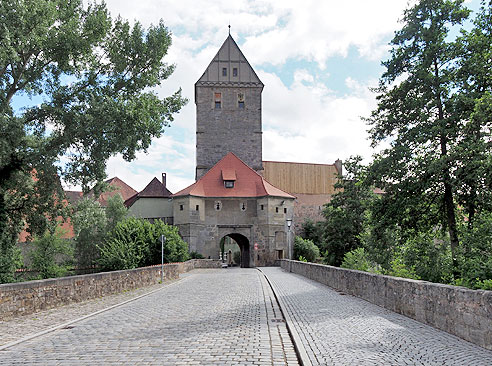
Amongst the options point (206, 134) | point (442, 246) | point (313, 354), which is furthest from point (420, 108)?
point (206, 134)

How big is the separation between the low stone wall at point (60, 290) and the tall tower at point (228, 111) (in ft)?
113

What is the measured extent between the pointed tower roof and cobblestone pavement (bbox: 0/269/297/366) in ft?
146

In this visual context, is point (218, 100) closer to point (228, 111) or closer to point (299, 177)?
point (228, 111)

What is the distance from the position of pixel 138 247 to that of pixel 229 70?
28.5 meters

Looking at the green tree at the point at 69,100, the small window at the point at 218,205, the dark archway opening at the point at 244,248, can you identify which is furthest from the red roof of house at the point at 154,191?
the green tree at the point at 69,100

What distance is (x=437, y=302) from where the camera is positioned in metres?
7.56

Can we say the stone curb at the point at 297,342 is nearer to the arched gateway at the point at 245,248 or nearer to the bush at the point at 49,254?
the bush at the point at 49,254

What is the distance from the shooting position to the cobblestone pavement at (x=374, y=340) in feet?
17.9

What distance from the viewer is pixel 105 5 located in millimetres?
18953

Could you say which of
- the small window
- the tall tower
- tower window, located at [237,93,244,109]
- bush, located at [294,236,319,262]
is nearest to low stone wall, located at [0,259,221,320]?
the small window

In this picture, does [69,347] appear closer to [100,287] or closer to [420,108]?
[100,287]

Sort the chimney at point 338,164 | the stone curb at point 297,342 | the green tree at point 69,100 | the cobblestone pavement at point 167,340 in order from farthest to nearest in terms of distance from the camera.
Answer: the chimney at point 338,164 < the green tree at point 69,100 < the cobblestone pavement at point 167,340 < the stone curb at point 297,342

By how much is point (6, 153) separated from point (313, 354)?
13.7 meters

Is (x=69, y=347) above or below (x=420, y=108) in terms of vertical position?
below
